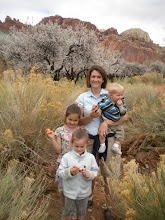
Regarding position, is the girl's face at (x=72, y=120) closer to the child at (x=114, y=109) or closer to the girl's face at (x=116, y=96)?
the child at (x=114, y=109)

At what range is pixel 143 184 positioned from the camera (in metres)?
1.58

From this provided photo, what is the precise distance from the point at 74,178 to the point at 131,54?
79.6m

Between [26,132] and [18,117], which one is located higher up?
[18,117]

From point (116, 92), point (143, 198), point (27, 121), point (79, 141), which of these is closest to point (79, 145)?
point (79, 141)

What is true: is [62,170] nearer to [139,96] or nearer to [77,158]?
[77,158]

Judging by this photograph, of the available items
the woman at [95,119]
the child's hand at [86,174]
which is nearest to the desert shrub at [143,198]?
the child's hand at [86,174]

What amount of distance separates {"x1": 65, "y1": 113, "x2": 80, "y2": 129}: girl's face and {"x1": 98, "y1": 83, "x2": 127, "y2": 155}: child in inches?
12.1

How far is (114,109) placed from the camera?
2.14m

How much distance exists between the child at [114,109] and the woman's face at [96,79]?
0.54 feet

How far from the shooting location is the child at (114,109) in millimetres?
2129

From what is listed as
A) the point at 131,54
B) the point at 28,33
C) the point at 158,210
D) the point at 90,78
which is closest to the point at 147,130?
the point at 90,78

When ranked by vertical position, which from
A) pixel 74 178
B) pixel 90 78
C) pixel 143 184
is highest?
pixel 90 78

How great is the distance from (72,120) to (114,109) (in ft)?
1.69

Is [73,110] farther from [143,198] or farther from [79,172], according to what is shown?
[143,198]
